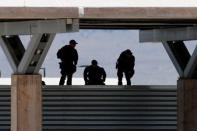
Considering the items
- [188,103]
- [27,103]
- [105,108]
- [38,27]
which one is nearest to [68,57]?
[105,108]

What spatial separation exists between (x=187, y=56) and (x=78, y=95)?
373 centimetres

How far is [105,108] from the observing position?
2941 cm

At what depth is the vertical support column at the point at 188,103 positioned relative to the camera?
2552 cm

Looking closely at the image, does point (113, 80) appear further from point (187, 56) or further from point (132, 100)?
point (187, 56)

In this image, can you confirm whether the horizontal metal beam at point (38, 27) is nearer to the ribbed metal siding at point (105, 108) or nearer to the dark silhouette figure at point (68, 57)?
the dark silhouette figure at point (68, 57)

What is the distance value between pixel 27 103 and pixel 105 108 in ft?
21.2

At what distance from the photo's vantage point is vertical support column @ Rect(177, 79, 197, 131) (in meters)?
25.5

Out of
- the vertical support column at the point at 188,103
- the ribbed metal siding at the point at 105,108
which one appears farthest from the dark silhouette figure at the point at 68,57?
the vertical support column at the point at 188,103

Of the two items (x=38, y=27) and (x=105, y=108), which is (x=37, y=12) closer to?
(x=38, y=27)

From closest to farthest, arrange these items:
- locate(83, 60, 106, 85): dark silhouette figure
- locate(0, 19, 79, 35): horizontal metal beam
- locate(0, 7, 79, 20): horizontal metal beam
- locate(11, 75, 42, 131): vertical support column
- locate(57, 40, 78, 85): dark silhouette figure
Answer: locate(0, 7, 79, 20): horizontal metal beam, locate(0, 19, 79, 35): horizontal metal beam, locate(11, 75, 42, 131): vertical support column, locate(57, 40, 78, 85): dark silhouette figure, locate(83, 60, 106, 85): dark silhouette figure

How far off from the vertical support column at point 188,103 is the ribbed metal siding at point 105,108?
3.85 metres

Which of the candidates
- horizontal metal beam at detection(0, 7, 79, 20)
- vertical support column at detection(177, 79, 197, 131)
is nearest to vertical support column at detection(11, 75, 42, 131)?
horizontal metal beam at detection(0, 7, 79, 20)

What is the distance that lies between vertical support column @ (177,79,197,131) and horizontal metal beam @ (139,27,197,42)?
975 mm
